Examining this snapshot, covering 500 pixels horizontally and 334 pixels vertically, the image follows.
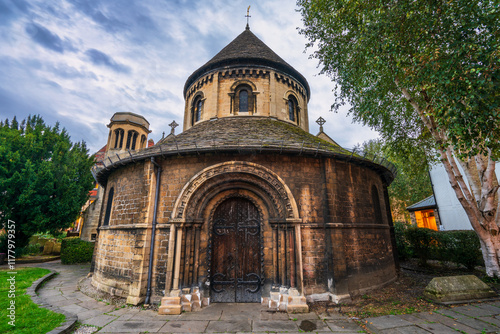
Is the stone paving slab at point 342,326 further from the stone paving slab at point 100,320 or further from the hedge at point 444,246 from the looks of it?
the hedge at point 444,246

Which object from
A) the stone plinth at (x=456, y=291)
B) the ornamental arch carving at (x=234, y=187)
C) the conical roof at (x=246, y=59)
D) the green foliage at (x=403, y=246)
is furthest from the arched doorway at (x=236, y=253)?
the green foliage at (x=403, y=246)

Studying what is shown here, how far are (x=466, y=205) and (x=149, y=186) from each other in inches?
470

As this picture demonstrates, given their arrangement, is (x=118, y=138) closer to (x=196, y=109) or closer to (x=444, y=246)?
(x=196, y=109)

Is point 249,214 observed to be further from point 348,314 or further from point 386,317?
point 386,317

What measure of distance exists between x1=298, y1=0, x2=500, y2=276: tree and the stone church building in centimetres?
290

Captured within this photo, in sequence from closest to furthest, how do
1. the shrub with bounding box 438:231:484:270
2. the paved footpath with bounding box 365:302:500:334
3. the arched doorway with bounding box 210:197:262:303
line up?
the paved footpath with bounding box 365:302:500:334, the arched doorway with bounding box 210:197:262:303, the shrub with bounding box 438:231:484:270

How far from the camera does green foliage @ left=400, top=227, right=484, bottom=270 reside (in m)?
11.0

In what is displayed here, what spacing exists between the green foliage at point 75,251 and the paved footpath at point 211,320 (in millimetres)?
10173

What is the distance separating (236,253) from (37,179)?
1396 cm

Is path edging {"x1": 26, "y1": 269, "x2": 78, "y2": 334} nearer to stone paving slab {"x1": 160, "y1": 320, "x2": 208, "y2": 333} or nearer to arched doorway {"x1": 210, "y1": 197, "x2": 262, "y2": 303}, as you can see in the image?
stone paving slab {"x1": 160, "y1": 320, "x2": 208, "y2": 333}

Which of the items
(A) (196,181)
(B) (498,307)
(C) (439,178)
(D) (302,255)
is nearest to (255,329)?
(D) (302,255)

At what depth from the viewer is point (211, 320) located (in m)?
5.61

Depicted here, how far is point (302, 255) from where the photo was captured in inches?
268

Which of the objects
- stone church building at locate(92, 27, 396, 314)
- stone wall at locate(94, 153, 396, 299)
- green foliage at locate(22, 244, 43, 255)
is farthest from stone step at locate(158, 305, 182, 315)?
green foliage at locate(22, 244, 43, 255)
